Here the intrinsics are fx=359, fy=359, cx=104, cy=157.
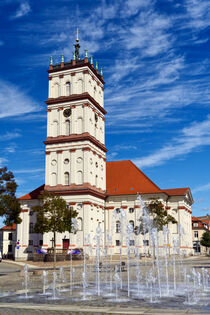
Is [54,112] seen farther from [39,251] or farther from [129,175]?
[39,251]

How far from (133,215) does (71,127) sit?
1693 cm

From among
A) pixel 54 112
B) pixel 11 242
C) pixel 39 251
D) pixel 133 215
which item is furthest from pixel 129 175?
pixel 11 242

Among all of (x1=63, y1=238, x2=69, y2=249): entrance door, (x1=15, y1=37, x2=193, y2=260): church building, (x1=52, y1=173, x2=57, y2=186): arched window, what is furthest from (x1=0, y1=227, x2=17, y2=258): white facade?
(x1=63, y1=238, x2=69, y2=249): entrance door

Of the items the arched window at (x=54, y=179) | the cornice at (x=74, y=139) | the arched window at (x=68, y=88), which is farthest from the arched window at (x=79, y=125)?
the arched window at (x=54, y=179)

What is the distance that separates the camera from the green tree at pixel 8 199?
81.4ft

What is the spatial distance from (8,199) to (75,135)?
28.1m

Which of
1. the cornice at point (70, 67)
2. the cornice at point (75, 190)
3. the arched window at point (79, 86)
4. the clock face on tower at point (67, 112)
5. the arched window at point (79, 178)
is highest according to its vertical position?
the cornice at point (70, 67)

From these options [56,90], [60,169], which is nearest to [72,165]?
[60,169]

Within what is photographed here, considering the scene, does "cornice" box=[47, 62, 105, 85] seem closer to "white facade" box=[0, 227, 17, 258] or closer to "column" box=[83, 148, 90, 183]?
"column" box=[83, 148, 90, 183]

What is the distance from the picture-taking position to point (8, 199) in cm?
2489

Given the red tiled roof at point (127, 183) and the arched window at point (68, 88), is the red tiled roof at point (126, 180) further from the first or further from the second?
the arched window at point (68, 88)

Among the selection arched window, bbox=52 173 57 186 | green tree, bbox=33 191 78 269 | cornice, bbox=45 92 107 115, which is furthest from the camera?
cornice, bbox=45 92 107 115

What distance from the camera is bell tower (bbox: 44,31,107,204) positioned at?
2014 inches

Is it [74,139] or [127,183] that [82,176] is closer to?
[74,139]
